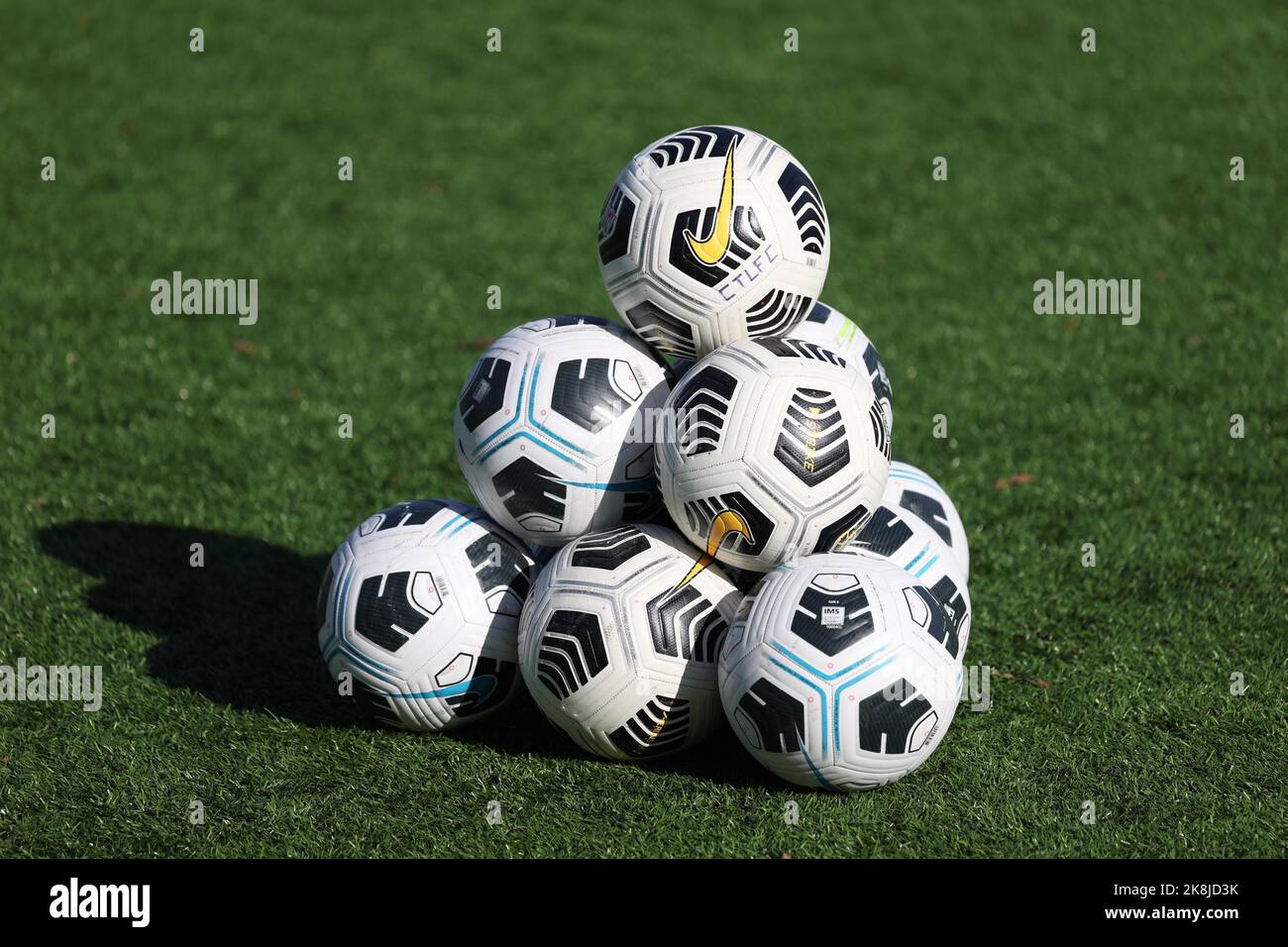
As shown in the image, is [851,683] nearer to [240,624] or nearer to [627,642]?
[627,642]

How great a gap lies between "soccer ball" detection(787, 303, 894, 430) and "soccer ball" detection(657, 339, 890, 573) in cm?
32

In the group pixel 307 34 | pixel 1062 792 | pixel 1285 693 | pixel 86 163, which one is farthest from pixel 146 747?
pixel 307 34

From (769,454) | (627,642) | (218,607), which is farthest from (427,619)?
(218,607)

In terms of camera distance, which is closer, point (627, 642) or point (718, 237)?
point (627, 642)

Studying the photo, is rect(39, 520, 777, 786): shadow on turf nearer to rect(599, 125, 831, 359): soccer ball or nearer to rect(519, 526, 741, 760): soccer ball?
rect(519, 526, 741, 760): soccer ball

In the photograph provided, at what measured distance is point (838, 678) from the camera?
194 inches

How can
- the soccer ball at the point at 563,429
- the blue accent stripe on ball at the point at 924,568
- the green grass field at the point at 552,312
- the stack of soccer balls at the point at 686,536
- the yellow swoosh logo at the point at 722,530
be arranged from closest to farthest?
the stack of soccer balls at the point at 686,536, the yellow swoosh logo at the point at 722,530, the green grass field at the point at 552,312, the soccer ball at the point at 563,429, the blue accent stripe on ball at the point at 924,568

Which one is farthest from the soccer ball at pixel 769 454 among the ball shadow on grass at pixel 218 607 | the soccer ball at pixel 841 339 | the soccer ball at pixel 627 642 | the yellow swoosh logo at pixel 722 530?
the ball shadow on grass at pixel 218 607

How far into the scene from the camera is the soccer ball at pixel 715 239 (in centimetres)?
535

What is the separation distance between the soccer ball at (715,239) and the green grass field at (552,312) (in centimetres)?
189

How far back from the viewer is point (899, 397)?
9172 mm

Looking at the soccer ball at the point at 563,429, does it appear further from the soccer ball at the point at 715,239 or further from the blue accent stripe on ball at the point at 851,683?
the blue accent stripe on ball at the point at 851,683

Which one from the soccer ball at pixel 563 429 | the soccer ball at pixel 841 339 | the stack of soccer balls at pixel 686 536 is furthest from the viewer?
the soccer ball at pixel 841 339

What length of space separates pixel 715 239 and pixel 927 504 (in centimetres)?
171
